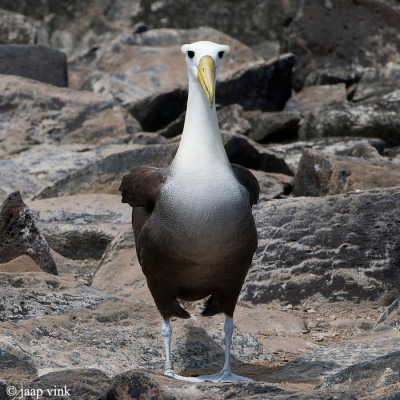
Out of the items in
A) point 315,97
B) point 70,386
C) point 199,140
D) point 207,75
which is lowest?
point 315,97

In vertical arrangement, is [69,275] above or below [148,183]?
below

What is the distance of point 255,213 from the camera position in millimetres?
7160

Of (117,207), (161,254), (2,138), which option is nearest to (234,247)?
(161,254)

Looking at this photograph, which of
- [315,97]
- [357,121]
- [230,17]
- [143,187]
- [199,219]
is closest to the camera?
[199,219]

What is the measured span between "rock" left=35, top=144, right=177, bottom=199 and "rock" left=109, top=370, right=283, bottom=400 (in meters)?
5.36

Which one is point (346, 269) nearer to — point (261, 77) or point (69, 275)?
point (69, 275)

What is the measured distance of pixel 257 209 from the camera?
7.21 m

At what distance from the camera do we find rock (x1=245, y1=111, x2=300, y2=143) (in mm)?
12812

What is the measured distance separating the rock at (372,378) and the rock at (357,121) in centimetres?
839

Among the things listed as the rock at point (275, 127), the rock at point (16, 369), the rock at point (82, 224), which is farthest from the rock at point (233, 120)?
the rock at point (16, 369)

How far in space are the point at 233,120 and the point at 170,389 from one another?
901 centimetres

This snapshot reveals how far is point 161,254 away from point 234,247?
16.1 inches

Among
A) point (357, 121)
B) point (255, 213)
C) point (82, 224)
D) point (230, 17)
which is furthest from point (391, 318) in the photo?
point (230, 17)

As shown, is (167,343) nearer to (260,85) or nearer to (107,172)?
(107,172)
